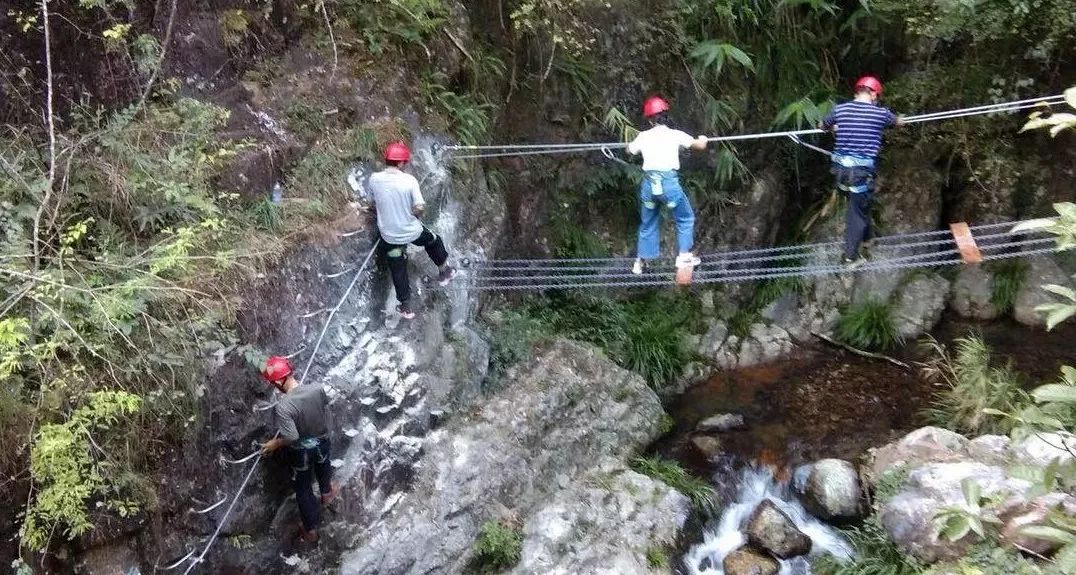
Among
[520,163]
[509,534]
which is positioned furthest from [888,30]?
[509,534]

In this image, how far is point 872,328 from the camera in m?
8.23

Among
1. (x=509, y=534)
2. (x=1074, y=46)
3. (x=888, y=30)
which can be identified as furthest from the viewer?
(x=888, y=30)

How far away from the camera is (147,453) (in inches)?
169

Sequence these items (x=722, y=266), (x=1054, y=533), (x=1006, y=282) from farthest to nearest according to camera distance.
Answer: (x=722, y=266)
(x=1006, y=282)
(x=1054, y=533)

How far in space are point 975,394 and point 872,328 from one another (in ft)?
4.69

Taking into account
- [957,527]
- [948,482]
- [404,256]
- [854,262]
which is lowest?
[948,482]

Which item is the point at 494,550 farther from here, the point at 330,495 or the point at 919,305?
the point at 919,305

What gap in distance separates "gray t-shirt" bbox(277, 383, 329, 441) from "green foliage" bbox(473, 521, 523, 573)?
1716mm

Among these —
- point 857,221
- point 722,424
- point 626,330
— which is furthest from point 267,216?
point 722,424

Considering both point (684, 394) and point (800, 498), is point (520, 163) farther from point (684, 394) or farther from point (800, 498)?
point (800, 498)

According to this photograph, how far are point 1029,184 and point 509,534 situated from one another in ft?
21.8

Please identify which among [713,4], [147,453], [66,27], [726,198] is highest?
[713,4]

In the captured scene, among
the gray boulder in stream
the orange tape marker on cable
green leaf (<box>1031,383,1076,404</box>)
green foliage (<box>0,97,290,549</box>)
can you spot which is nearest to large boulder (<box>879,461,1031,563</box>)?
the gray boulder in stream

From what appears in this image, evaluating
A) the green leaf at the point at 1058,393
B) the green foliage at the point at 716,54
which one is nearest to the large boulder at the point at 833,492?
the green leaf at the point at 1058,393
